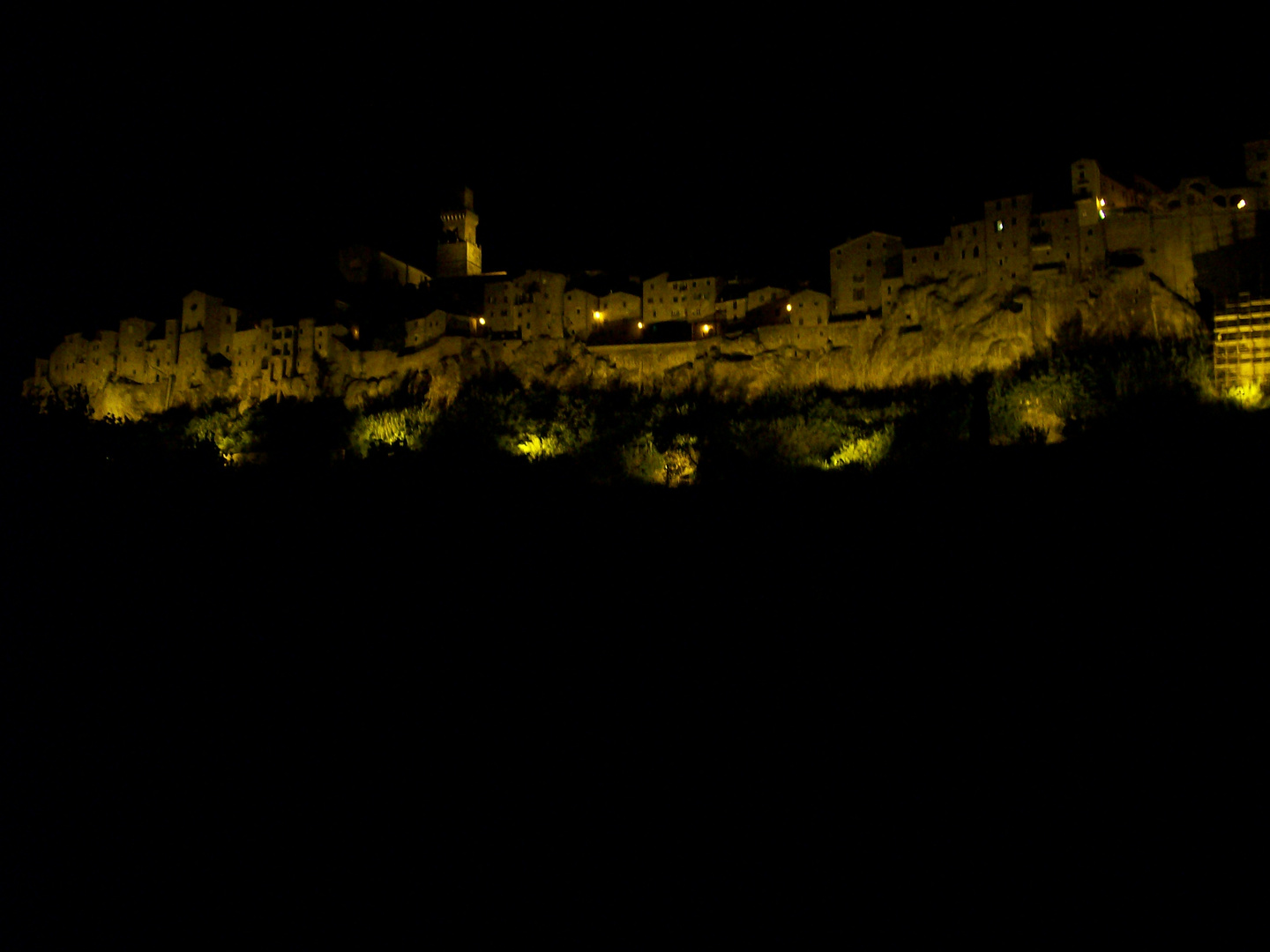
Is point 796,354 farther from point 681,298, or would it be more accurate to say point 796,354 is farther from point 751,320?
point 681,298

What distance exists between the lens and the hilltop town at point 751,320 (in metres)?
34.4

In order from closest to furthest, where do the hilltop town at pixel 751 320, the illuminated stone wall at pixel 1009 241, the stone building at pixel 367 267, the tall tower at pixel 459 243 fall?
the hilltop town at pixel 751 320 → the illuminated stone wall at pixel 1009 241 → the stone building at pixel 367 267 → the tall tower at pixel 459 243

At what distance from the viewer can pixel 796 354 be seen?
40.3 meters

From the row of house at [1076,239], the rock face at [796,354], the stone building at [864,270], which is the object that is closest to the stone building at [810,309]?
the rock face at [796,354]

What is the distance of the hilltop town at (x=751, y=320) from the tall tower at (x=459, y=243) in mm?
9548

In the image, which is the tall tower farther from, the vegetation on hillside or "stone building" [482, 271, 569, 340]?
the vegetation on hillside

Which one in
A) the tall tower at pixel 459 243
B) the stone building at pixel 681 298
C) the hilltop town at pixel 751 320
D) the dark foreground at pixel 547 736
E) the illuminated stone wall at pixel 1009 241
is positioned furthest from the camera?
the tall tower at pixel 459 243

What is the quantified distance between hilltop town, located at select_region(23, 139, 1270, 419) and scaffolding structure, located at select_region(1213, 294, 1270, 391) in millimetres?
103

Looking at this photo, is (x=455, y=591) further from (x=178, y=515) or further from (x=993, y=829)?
(x=993, y=829)

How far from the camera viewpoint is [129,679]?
5.98m

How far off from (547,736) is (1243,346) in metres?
28.9

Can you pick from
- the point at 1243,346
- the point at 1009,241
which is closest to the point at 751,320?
the point at 1009,241

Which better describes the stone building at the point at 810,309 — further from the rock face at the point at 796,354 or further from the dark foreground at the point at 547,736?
the dark foreground at the point at 547,736

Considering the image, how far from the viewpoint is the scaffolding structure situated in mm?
27453
